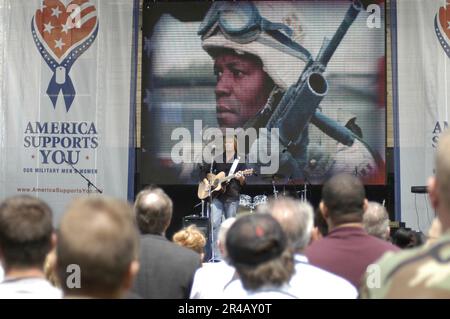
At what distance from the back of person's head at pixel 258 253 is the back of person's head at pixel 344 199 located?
81cm

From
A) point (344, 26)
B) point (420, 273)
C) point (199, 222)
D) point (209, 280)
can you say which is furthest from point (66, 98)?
point (420, 273)

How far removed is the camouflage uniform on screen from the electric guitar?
7.45m

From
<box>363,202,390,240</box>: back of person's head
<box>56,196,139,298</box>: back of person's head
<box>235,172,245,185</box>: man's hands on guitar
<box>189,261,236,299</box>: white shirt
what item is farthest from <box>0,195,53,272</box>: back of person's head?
<box>235,172,245,185</box>: man's hands on guitar

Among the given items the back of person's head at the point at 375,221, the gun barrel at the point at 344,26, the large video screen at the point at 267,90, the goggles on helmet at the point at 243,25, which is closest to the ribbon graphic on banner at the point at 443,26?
the large video screen at the point at 267,90

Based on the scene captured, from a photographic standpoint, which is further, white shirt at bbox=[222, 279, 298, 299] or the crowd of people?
white shirt at bbox=[222, 279, 298, 299]

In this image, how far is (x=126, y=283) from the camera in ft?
5.01

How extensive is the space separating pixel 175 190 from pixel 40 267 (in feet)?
24.8

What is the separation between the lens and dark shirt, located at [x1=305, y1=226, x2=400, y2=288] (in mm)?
2625

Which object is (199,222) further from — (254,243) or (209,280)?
(254,243)

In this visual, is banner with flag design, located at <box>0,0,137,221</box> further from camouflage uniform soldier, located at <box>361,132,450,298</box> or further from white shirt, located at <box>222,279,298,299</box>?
camouflage uniform soldier, located at <box>361,132,450,298</box>

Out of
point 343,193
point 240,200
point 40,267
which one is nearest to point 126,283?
point 40,267
